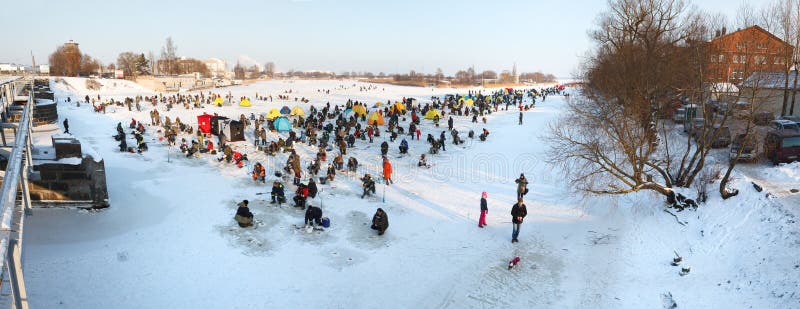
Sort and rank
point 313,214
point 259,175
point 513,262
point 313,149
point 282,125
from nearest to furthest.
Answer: point 513,262, point 313,214, point 259,175, point 313,149, point 282,125

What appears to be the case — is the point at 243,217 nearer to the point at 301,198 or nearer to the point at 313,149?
the point at 301,198

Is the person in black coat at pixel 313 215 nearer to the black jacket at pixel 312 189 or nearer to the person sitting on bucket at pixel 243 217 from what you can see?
the person sitting on bucket at pixel 243 217

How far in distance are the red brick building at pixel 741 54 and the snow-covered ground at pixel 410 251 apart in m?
3.20

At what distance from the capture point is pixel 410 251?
1120 centimetres

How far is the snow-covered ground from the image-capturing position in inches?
343

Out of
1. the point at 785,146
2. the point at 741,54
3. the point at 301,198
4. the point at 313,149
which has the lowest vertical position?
the point at 301,198

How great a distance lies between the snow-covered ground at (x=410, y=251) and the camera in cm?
870

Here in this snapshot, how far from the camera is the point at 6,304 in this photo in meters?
3.64

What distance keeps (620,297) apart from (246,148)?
63.7 feet

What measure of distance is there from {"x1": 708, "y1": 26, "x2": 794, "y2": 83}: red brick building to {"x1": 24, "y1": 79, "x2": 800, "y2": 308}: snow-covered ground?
3198 mm

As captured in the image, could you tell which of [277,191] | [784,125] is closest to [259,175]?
[277,191]

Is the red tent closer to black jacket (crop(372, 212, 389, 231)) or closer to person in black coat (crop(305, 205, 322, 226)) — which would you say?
person in black coat (crop(305, 205, 322, 226))

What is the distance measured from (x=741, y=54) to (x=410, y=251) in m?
10.8

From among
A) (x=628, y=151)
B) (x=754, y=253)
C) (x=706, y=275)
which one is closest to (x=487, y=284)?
(x=706, y=275)
